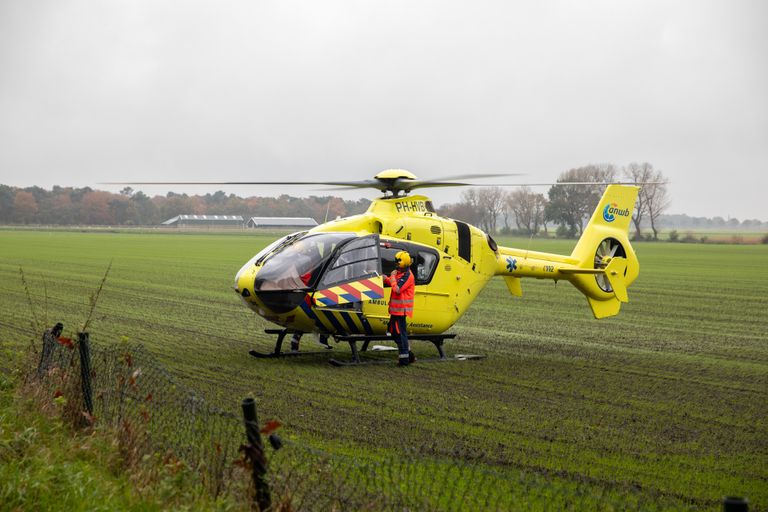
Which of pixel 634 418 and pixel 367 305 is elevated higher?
pixel 367 305

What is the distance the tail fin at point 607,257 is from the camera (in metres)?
17.5

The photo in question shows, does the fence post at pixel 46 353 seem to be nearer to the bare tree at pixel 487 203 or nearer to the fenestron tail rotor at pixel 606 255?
the fenestron tail rotor at pixel 606 255

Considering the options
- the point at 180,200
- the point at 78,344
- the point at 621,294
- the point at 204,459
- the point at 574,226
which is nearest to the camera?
the point at 204,459

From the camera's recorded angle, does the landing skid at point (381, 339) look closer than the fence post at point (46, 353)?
No

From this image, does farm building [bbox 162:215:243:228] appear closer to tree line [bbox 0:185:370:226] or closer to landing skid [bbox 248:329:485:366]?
tree line [bbox 0:185:370:226]

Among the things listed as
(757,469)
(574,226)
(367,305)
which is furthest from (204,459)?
(574,226)

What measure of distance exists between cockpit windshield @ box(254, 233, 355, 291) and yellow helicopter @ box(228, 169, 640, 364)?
16mm

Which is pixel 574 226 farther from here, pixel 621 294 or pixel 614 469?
pixel 614 469

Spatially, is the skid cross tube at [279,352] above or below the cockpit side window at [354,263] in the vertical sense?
below

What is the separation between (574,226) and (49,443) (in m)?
93.1

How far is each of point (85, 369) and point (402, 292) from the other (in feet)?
22.4

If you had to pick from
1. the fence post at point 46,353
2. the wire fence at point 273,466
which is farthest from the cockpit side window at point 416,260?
the fence post at point 46,353

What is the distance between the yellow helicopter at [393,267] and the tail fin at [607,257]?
0.07 ft

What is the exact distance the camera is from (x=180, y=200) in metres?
143
